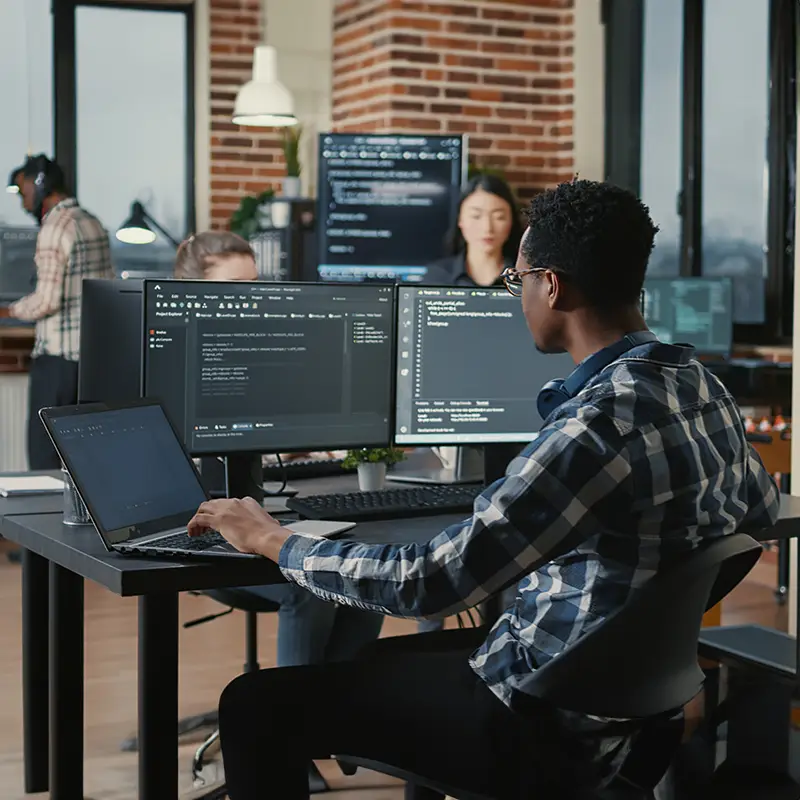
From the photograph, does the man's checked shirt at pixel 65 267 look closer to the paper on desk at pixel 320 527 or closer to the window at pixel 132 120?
the window at pixel 132 120

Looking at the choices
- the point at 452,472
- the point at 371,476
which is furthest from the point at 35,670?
the point at 452,472

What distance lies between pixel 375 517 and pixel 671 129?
4.15 metres

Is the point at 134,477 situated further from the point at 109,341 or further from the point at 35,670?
the point at 35,670

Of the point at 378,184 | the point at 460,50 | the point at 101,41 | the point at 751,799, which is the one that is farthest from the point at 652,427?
the point at 101,41

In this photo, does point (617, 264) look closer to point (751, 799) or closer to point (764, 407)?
point (751, 799)

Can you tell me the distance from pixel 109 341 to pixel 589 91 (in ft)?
13.6

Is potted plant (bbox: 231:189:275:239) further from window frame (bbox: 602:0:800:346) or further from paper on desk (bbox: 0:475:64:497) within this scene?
paper on desk (bbox: 0:475:64:497)

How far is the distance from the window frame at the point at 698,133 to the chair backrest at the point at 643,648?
3.86 metres

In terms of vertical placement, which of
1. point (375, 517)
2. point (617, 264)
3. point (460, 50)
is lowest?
point (375, 517)

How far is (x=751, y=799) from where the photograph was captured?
1.87 m

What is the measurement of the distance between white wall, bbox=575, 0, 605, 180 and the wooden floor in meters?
2.12

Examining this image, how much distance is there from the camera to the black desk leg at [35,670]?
2797mm

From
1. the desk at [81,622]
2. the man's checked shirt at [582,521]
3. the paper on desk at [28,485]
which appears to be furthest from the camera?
the paper on desk at [28,485]

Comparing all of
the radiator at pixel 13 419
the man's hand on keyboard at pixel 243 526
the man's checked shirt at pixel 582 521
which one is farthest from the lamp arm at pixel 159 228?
the man's checked shirt at pixel 582 521
